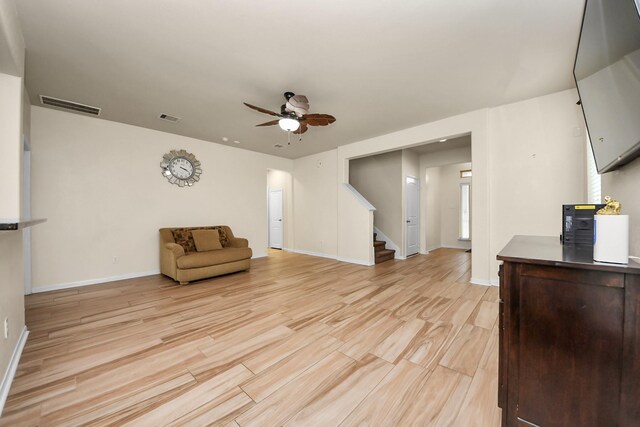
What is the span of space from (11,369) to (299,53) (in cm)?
333

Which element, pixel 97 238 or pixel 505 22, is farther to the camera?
pixel 97 238

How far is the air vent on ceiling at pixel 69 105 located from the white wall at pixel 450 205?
843 centimetres

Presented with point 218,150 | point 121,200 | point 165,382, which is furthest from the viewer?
point 218,150

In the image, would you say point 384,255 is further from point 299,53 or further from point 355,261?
point 299,53

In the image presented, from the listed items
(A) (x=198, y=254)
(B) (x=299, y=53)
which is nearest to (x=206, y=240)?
(A) (x=198, y=254)

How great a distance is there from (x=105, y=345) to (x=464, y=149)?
272 inches

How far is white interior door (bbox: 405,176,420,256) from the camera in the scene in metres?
6.05

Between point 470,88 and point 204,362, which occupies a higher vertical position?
point 470,88

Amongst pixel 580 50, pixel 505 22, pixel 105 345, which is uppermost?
pixel 505 22

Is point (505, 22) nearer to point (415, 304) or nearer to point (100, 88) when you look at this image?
point (415, 304)

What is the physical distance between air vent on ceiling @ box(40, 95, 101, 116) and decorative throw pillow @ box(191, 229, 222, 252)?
7.66ft

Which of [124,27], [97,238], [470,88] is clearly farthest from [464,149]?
[97,238]

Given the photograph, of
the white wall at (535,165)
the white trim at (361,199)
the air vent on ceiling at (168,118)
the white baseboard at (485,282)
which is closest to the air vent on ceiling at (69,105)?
the air vent on ceiling at (168,118)

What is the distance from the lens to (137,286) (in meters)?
3.71
